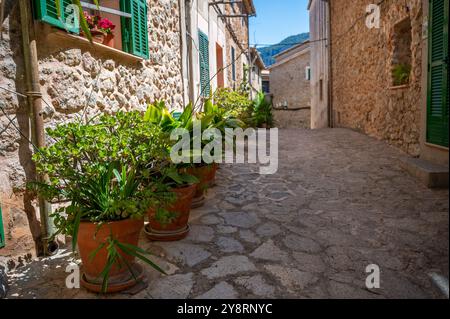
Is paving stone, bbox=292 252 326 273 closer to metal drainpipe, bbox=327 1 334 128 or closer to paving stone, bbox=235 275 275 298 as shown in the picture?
paving stone, bbox=235 275 275 298

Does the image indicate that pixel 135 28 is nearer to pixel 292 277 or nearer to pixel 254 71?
pixel 292 277

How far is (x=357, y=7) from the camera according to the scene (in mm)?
7543

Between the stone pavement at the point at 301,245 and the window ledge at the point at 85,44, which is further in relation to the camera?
the window ledge at the point at 85,44

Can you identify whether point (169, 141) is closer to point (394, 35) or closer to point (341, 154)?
point (341, 154)

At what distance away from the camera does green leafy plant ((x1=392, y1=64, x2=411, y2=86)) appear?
544 centimetres

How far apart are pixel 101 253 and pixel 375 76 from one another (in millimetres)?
6198

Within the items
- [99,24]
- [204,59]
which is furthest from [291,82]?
[99,24]

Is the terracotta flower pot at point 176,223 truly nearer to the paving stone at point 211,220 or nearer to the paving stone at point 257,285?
the paving stone at point 211,220

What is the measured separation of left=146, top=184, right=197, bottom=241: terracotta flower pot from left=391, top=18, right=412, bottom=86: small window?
4.37 metres

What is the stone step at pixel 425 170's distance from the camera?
3840mm

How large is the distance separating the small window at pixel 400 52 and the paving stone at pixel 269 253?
4.19 meters

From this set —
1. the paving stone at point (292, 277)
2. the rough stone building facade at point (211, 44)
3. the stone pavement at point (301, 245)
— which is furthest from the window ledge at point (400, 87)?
the paving stone at point (292, 277)

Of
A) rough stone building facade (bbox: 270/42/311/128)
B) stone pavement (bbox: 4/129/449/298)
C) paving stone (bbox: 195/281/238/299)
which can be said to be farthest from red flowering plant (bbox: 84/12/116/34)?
rough stone building facade (bbox: 270/42/311/128)
